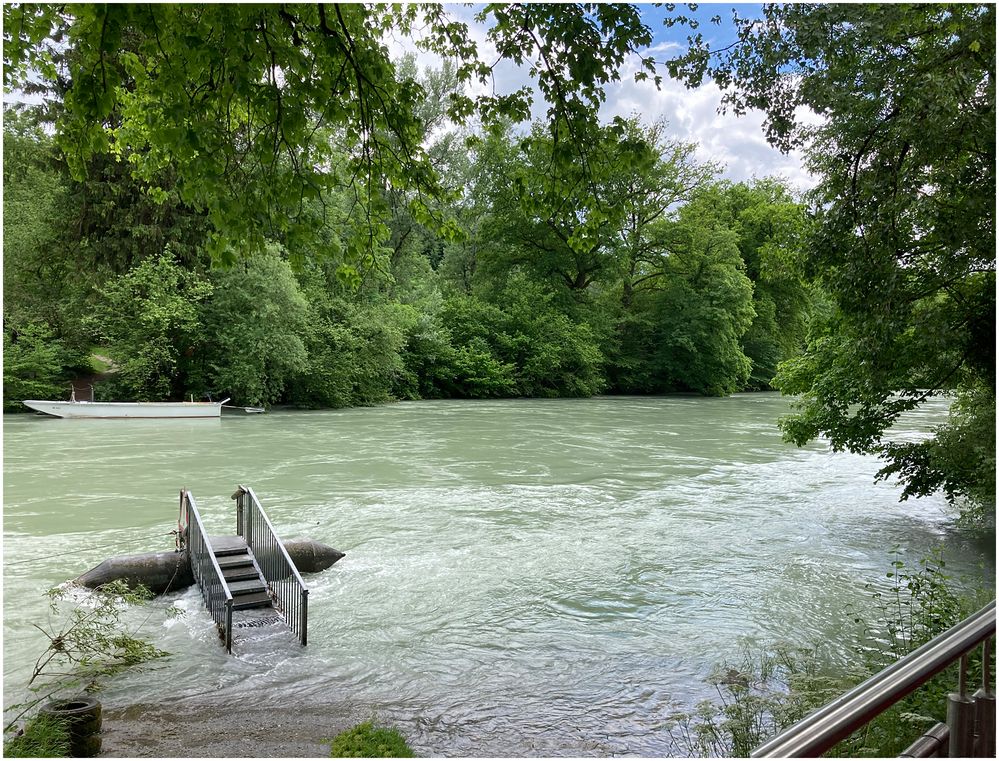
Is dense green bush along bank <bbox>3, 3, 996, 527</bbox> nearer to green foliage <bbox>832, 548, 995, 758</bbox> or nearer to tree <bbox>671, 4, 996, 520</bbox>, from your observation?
tree <bbox>671, 4, 996, 520</bbox>

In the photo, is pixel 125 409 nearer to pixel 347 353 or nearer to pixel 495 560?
pixel 347 353

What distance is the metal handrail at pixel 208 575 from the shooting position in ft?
26.2

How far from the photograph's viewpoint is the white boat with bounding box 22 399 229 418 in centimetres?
2827

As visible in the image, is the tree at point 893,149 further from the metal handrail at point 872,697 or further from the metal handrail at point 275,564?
the metal handrail at point 275,564

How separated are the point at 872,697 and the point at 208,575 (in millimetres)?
8427

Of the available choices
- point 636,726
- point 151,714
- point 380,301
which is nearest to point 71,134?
point 151,714

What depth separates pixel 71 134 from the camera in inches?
233

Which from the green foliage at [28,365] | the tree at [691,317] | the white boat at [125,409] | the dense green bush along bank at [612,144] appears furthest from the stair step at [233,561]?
the tree at [691,317]

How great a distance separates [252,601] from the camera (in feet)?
29.0

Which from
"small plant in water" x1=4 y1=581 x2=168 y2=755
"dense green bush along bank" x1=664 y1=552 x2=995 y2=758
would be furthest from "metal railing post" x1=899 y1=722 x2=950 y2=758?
"small plant in water" x1=4 y1=581 x2=168 y2=755

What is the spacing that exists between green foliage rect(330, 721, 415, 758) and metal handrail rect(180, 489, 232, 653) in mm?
2175

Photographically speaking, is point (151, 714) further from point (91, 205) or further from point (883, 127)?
point (91, 205)

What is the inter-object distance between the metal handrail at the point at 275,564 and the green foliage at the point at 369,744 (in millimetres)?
1926

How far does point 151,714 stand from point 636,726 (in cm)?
411
